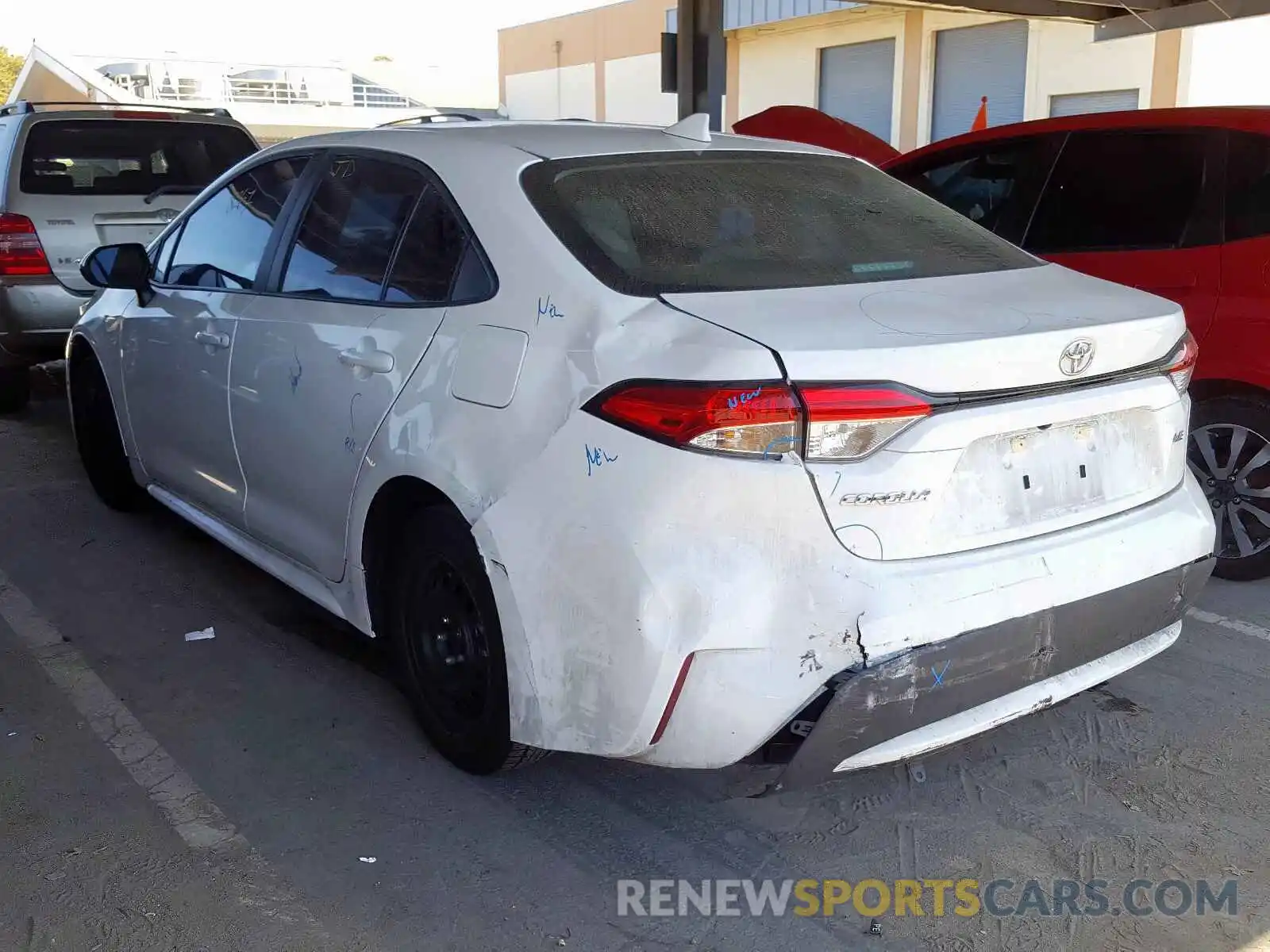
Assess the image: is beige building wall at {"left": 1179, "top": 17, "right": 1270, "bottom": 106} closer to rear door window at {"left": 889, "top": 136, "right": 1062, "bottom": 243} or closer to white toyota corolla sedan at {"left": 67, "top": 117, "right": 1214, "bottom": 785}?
rear door window at {"left": 889, "top": 136, "right": 1062, "bottom": 243}

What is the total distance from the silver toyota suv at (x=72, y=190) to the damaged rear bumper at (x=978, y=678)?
578 centimetres

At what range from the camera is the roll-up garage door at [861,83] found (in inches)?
739

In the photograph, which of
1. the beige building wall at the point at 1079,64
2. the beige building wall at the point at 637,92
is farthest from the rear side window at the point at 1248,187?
the beige building wall at the point at 637,92

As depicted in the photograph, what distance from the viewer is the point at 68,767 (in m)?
3.34

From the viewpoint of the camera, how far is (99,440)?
5.50 m

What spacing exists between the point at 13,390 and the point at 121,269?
3.86 meters

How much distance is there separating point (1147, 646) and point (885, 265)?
1.17 metres

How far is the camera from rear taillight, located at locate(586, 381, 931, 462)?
2.36 m

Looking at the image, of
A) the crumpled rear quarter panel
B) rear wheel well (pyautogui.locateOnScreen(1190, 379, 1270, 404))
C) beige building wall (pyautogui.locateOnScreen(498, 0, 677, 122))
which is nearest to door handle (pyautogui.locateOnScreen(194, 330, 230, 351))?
the crumpled rear quarter panel

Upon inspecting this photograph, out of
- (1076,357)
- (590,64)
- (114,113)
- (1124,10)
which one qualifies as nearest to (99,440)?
(114,113)

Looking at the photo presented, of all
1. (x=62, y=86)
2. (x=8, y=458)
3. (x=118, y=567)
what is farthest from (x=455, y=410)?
(x=62, y=86)

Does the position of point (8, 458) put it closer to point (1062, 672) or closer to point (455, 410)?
point (455, 410)

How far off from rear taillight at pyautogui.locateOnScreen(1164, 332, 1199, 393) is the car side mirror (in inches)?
144

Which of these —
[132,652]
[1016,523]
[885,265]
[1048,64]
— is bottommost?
[132,652]
